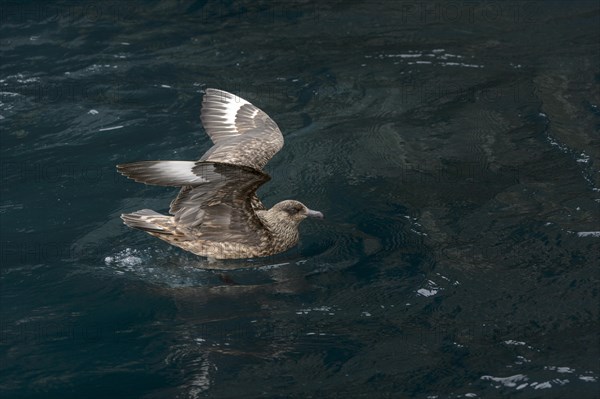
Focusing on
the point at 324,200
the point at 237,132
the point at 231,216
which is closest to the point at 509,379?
the point at 231,216

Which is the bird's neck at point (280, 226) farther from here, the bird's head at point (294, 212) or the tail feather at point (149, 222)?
the tail feather at point (149, 222)

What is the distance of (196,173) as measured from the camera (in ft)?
23.4

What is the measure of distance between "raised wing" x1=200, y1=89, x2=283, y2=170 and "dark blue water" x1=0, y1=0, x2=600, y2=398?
2.09ft

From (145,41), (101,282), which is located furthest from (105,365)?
(145,41)

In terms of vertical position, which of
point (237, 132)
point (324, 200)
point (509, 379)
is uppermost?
point (237, 132)

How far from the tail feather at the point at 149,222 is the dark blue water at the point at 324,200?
0.91 ft

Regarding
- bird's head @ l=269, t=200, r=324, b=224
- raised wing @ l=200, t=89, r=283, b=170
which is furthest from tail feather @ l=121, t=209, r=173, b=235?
bird's head @ l=269, t=200, r=324, b=224

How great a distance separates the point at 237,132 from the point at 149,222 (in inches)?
58.0

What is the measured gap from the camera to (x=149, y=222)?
8.12 m

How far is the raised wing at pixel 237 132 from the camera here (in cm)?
852

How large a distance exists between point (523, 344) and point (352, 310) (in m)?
1.25

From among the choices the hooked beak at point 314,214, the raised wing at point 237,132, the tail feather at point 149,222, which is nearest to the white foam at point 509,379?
the hooked beak at point 314,214

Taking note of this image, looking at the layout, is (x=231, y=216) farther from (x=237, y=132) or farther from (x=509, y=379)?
(x=509, y=379)

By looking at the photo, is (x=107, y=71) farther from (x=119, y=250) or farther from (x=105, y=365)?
(x=105, y=365)
